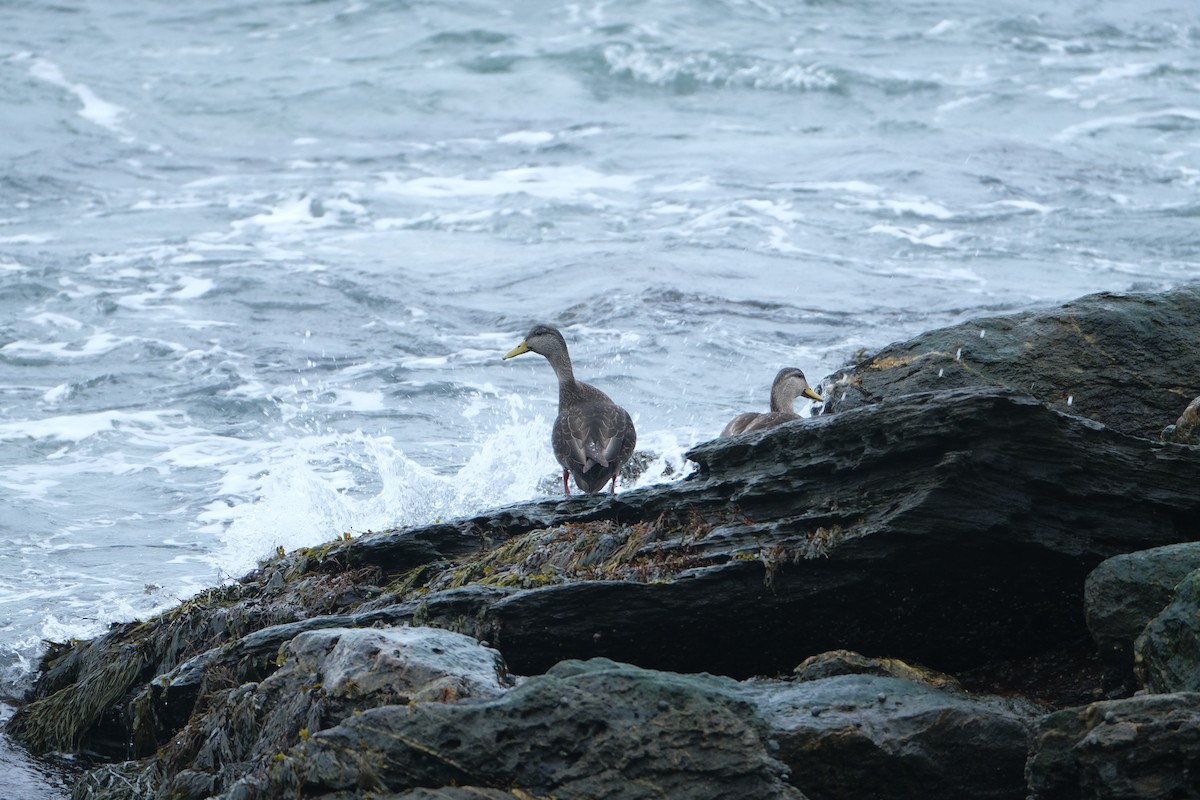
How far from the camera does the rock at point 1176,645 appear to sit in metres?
4.29

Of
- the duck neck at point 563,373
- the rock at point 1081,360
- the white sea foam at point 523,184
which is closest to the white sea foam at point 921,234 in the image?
the white sea foam at point 523,184

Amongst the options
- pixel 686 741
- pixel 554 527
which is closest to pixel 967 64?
pixel 554 527

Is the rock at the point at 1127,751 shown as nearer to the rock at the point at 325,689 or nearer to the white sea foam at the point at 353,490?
the rock at the point at 325,689

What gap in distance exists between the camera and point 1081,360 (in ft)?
24.3

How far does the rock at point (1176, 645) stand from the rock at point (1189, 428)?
1936 mm

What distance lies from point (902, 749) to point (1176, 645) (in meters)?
0.92

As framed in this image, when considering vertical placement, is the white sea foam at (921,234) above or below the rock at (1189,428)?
below

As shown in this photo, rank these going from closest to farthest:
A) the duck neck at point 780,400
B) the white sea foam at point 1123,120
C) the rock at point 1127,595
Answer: the rock at point 1127,595, the duck neck at point 780,400, the white sea foam at point 1123,120

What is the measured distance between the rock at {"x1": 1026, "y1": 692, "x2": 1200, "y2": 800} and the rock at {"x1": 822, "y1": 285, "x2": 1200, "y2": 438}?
328 centimetres

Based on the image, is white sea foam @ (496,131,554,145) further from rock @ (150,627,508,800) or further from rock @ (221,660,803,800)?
rock @ (221,660,803,800)

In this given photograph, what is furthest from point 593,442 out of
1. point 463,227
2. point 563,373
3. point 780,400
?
point 463,227

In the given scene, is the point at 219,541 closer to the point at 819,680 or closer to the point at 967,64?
the point at 819,680

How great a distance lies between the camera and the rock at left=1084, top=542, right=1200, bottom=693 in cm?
481

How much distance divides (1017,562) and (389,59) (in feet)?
84.9
